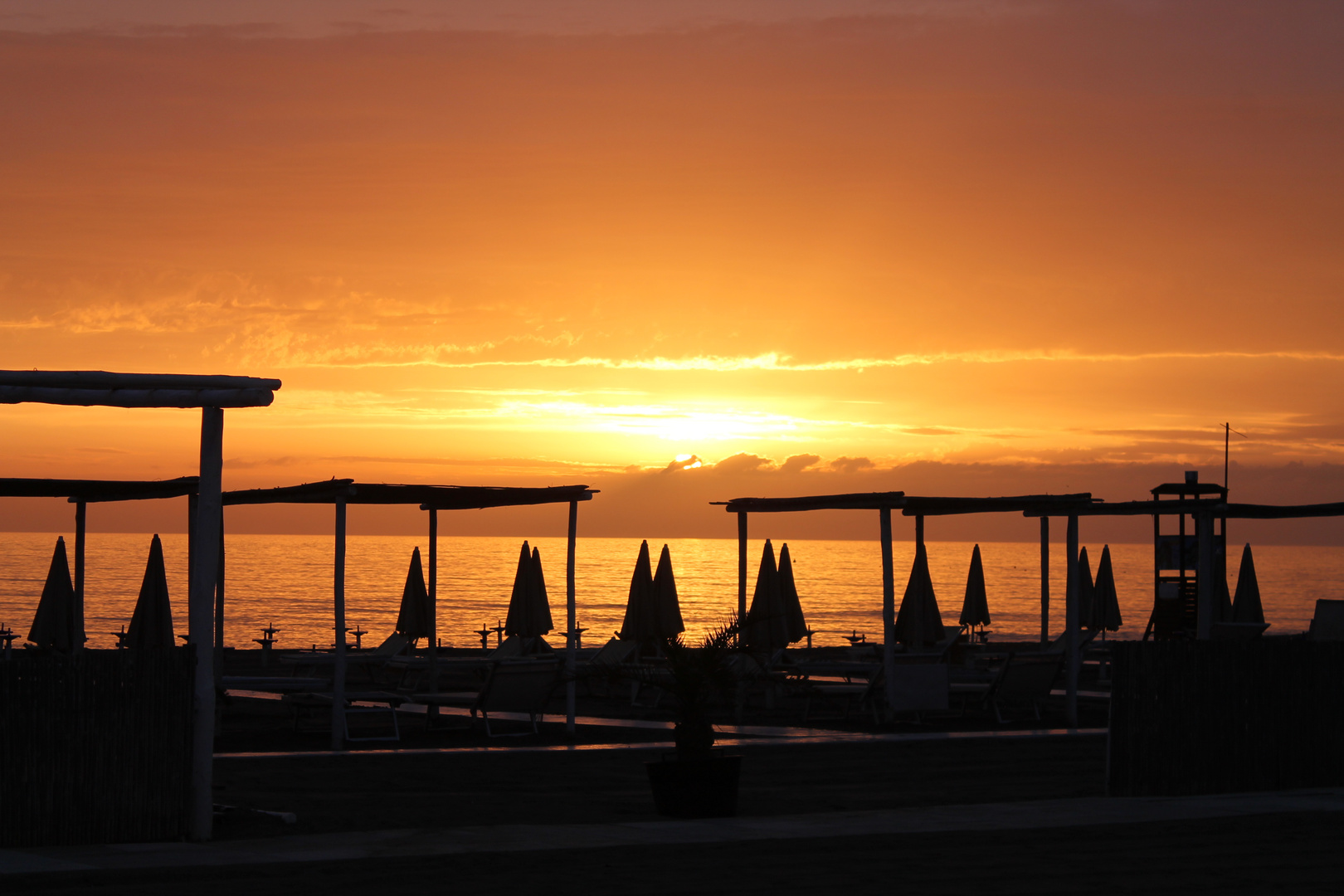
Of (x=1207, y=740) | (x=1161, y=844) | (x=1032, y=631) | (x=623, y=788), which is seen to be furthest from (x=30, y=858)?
(x=1032, y=631)

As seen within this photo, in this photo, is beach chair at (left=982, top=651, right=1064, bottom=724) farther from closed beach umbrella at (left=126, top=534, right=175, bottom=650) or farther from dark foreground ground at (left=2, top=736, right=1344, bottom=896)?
closed beach umbrella at (left=126, top=534, right=175, bottom=650)

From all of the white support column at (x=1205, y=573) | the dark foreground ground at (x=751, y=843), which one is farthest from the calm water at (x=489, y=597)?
the dark foreground ground at (x=751, y=843)

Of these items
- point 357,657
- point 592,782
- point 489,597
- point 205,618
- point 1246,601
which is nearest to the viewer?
point 205,618

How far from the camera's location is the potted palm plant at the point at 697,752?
8.96 m

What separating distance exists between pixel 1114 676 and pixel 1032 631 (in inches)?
2033

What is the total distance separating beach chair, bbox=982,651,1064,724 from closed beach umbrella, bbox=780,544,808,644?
3151 mm

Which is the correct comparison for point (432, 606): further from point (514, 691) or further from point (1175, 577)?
point (1175, 577)

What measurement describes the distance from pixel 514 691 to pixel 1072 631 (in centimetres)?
613

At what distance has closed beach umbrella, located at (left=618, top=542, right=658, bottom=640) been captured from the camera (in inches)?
712

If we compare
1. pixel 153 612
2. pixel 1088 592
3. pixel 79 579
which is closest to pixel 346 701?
pixel 153 612

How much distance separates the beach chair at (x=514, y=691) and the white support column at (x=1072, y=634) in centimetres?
539

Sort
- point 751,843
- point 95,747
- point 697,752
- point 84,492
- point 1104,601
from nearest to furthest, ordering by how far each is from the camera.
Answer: point 95,747 < point 751,843 < point 697,752 < point 84,492 < point 1104,601

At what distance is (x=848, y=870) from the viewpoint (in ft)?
23.9

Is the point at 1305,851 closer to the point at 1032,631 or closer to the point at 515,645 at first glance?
the point at 515,645
